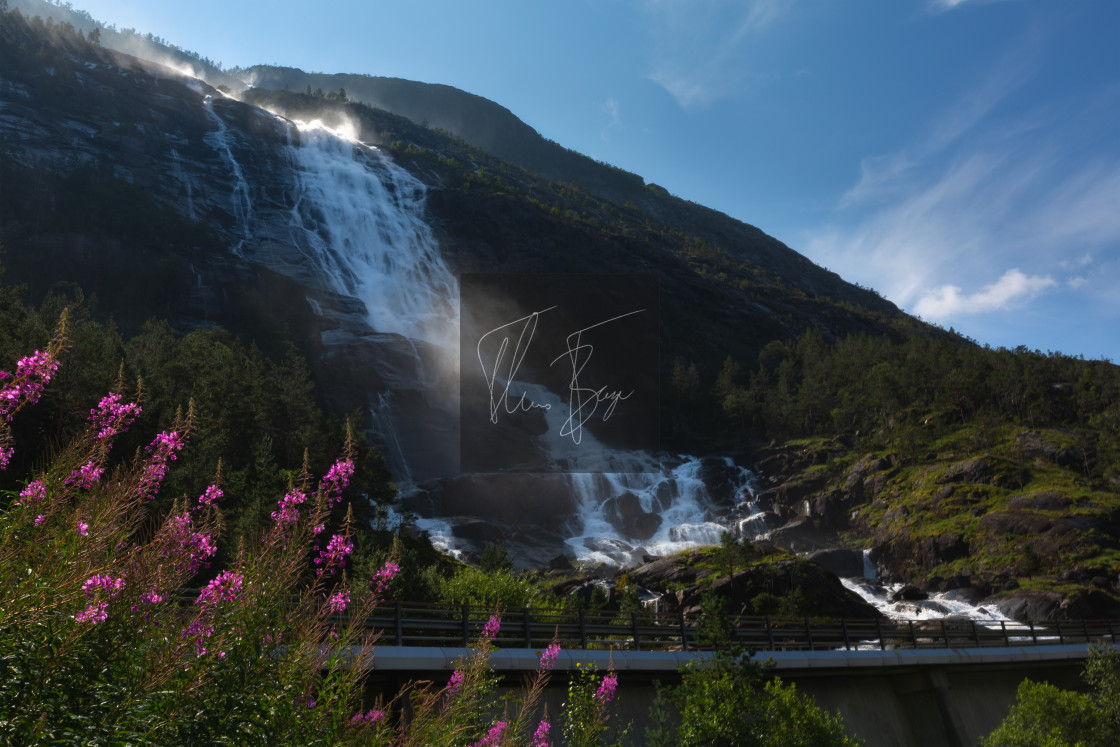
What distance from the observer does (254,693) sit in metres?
5.64

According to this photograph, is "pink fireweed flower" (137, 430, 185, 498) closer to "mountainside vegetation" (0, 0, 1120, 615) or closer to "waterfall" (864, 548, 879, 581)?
"mountainside vegetation" (0, 0, 1120, 615)

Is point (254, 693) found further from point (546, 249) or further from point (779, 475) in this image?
point (546, 249)

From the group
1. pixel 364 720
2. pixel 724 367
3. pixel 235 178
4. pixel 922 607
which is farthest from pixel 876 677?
pixel 235 178

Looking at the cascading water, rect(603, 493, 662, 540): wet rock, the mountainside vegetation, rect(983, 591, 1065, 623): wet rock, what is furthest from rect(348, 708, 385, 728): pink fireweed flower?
rect(603, 493, 662, 540): wet rock

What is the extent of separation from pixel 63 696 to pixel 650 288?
126503mm

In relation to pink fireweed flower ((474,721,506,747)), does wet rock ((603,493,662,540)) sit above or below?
below

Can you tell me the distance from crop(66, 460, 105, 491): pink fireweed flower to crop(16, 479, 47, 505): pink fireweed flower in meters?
0.63

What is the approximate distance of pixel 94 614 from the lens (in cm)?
501

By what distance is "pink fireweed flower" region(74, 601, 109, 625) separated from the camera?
488 cm

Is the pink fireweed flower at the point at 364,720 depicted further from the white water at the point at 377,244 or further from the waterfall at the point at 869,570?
the white water at the point at 377,244

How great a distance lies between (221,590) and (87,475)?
1.59m

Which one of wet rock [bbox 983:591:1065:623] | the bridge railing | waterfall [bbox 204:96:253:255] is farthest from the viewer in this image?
waterfall [bbox 204:96:253:255]

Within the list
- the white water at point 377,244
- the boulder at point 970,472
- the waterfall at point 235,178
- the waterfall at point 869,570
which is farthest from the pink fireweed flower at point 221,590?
the waterfall at point 235,178

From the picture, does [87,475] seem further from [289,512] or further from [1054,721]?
[1054,721]
